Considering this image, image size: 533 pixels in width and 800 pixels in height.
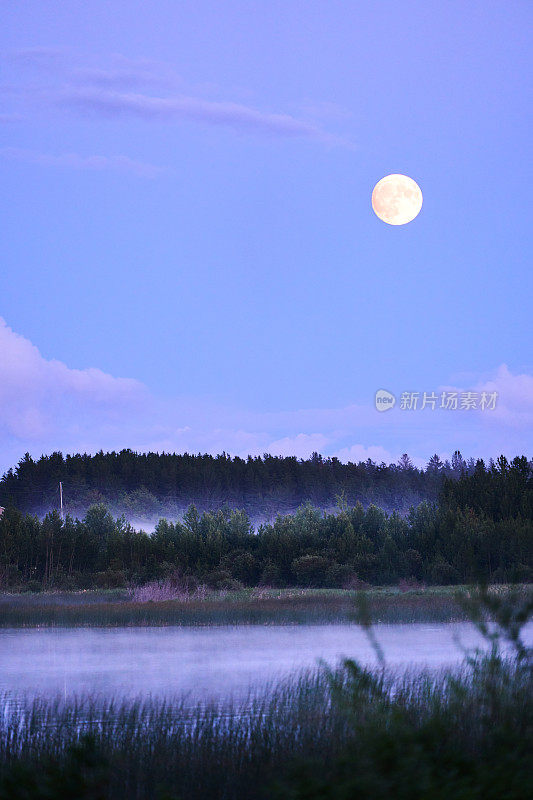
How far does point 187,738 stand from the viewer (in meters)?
9.04

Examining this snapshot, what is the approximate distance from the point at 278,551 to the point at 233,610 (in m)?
15.1

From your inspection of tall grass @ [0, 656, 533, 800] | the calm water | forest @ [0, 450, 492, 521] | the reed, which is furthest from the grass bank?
forest @ [0, 450, 492, 521]

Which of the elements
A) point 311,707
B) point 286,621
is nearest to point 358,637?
point 286,621

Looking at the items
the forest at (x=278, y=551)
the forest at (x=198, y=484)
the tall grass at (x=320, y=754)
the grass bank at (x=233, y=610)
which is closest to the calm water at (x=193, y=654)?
the grass bank at (x=233, y=610)

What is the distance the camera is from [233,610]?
29.4 m

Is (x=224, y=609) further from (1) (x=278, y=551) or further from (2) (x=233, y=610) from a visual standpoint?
(1) (x=278, y=551)

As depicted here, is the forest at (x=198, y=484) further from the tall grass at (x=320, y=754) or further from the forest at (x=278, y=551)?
the tall grass at (x=320, y=754)

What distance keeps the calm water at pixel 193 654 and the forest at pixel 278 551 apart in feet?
53.3

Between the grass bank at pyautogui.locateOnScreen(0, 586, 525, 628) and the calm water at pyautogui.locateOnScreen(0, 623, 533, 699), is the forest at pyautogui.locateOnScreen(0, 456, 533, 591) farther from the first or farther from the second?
the calm water at pyautogui.locateOnScreen(0, 623, 533, 699)

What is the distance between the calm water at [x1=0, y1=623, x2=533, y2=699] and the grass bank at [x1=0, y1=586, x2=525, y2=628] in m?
1.26

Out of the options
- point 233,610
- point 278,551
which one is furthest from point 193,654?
point 278,551

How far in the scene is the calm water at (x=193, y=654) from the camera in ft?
51.9

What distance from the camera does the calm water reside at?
15820 millimetres

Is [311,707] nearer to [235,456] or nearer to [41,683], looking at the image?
[41,683]
